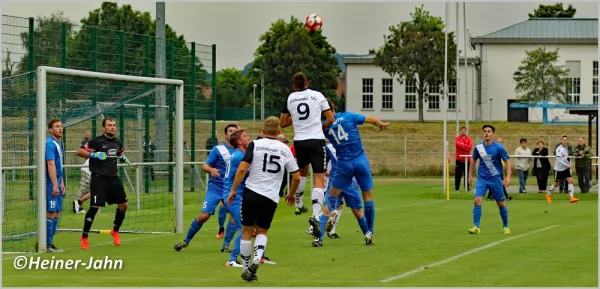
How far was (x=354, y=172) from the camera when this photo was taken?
54.6ft

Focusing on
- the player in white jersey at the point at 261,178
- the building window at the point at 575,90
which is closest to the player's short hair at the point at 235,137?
the player in white jersey at the point at 261,178

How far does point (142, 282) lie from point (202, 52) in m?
18.9

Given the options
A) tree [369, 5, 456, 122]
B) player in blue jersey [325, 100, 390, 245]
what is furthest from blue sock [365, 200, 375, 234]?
tree [369, 5, 456, 122]

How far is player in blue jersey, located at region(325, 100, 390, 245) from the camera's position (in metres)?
16.3

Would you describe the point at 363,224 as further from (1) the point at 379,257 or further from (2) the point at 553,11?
(2) the point at 553,11

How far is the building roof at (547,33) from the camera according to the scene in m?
84.2

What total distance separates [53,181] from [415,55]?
214 ft

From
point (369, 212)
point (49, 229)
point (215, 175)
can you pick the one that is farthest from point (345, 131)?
point (49, 229)

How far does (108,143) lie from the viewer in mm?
16406

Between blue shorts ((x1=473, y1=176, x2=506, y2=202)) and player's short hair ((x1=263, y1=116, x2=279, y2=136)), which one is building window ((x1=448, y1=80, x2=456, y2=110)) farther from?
player's short hair ((x1=263, y1=116, x2=279, y2=136))

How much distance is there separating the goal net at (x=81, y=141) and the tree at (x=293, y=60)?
64.0m

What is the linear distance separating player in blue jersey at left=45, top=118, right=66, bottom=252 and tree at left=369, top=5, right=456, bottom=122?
63.3 meters

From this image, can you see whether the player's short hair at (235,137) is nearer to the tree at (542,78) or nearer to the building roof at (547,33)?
the tree at (542,78)

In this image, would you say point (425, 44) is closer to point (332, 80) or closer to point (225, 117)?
point (332, 80)
